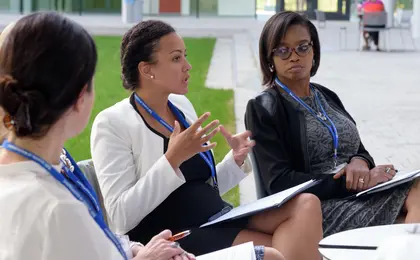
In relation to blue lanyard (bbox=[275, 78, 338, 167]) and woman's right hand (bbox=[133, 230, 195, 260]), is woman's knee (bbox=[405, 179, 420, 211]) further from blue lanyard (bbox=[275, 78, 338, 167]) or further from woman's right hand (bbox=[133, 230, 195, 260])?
woman's right hand (bbox=[133, 230, 195, 260])

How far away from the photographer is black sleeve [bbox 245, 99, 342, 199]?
12.2 feet

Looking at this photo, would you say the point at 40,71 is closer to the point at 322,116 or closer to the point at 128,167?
the point at 128,167

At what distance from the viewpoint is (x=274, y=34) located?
3.97 metres

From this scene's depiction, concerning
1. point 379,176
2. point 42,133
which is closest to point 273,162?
point 379,176

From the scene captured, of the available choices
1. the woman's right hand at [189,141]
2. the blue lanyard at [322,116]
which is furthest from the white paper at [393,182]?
the woman's right hand at [189,141]

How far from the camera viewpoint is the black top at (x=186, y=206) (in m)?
3.23

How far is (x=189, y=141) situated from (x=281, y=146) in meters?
0.95

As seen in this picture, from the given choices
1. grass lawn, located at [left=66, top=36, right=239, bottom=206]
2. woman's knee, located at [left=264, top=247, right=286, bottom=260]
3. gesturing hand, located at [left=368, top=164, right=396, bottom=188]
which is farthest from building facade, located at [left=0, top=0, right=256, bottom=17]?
woman's knee, located at [left=264, top=247, right=286, bottom=260]

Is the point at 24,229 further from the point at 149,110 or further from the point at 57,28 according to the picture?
the point at 149,110

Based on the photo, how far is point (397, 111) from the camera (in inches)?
463

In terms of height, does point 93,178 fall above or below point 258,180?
above

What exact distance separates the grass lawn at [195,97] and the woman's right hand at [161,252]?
104 inches

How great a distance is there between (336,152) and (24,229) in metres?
2.28

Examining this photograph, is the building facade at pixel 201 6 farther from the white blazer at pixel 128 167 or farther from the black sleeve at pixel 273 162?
the white blazer at pixel 128 167
